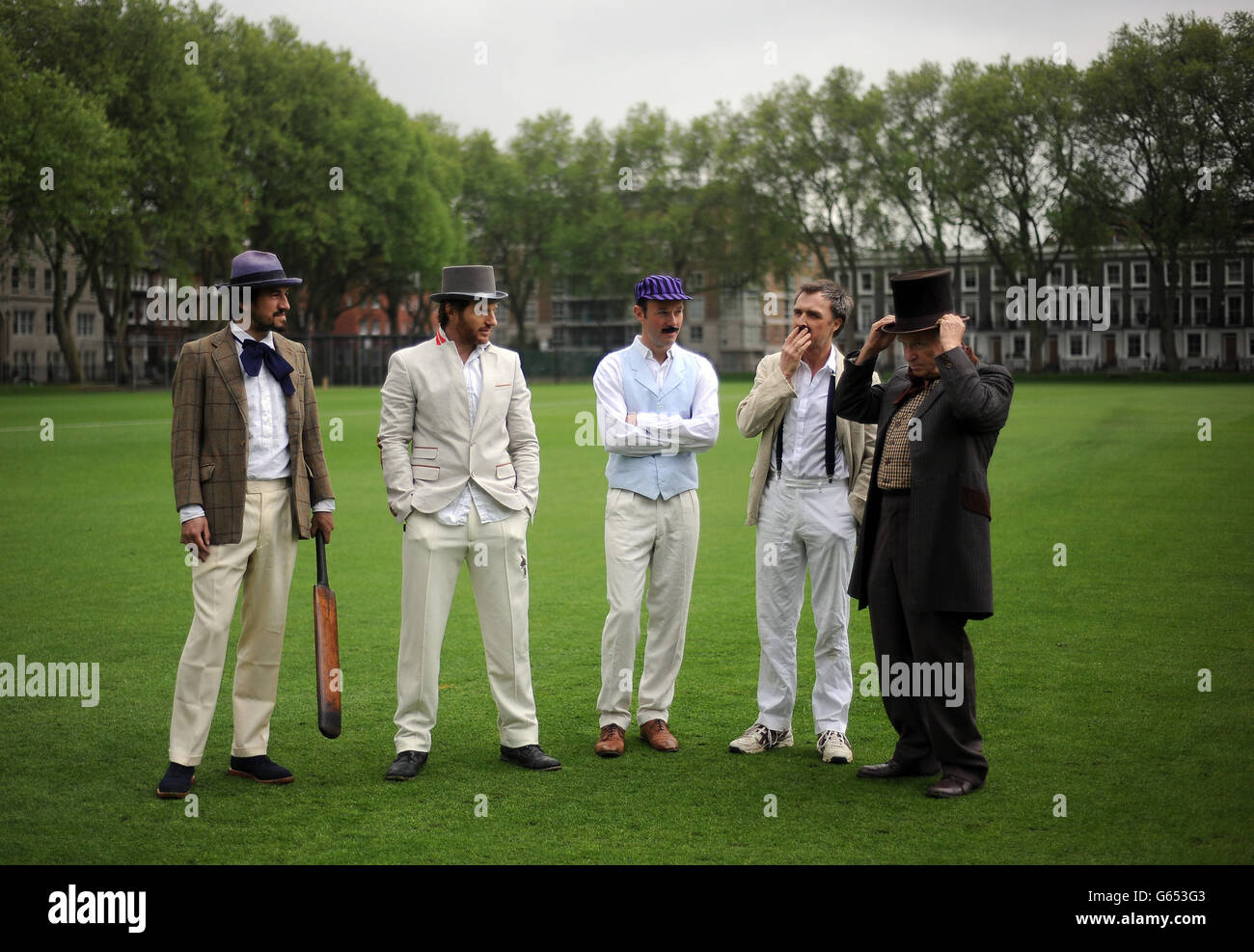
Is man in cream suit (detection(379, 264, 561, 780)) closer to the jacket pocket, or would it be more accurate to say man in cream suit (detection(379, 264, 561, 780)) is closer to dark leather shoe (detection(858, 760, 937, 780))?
dark leather shoe (detection(858, 760, 937, 780))

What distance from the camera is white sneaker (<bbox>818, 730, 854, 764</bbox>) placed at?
6098mm

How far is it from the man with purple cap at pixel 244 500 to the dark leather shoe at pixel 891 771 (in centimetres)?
274

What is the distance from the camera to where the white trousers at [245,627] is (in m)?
5.63

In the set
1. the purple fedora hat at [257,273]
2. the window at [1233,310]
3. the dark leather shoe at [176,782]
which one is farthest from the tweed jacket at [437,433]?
the window at [1233,310]

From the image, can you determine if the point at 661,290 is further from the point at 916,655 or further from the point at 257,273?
the point at 916,655

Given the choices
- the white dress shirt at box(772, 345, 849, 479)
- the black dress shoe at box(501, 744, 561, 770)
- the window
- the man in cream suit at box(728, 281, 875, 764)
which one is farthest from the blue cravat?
the window

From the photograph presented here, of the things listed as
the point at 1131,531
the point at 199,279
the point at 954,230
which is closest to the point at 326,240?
the point at 199,279

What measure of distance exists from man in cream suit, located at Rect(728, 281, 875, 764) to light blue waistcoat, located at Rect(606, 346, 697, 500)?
0.34 meters

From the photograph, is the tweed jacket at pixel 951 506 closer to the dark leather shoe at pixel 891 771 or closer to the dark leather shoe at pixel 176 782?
the dark leather shoe at pixel 891 771

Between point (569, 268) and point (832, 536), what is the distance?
3227 inches

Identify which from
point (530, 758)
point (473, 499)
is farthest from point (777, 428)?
point (530, 758)

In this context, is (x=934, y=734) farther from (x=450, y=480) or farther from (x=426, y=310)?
(x=426, y=310)

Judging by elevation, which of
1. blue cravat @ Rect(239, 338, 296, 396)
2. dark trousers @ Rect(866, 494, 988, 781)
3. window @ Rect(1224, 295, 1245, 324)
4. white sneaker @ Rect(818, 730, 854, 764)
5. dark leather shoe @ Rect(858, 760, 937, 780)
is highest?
window @ Rect(1224, 295, 1245, 324)

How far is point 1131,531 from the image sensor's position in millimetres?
13875
